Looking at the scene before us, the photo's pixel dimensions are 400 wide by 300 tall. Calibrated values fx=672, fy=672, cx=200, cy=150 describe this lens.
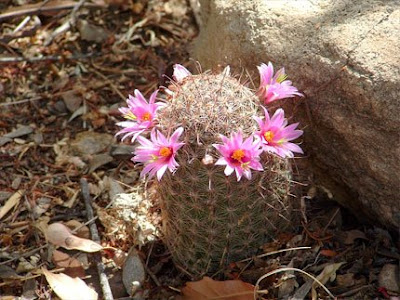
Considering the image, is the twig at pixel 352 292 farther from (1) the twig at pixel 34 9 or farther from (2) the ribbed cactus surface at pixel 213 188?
(1) the twig at pixel 34 9

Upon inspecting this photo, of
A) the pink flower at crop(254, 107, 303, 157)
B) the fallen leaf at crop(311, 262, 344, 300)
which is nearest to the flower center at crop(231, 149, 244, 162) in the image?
the pink flower at crop(254, 107, 303, 157)

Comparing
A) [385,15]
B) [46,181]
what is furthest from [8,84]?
[385,15]

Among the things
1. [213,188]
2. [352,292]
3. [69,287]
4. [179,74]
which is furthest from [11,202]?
[352,292]

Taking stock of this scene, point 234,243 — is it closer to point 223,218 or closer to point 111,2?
point 223,218

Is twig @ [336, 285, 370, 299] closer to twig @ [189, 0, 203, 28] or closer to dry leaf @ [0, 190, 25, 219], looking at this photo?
dry leaf @ [0, 190, 25, 219]

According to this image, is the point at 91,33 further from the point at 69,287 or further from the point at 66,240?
the point at 69,287

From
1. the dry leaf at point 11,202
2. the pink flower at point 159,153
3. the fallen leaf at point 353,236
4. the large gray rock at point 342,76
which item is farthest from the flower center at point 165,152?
the dry leaf at point 11,202
